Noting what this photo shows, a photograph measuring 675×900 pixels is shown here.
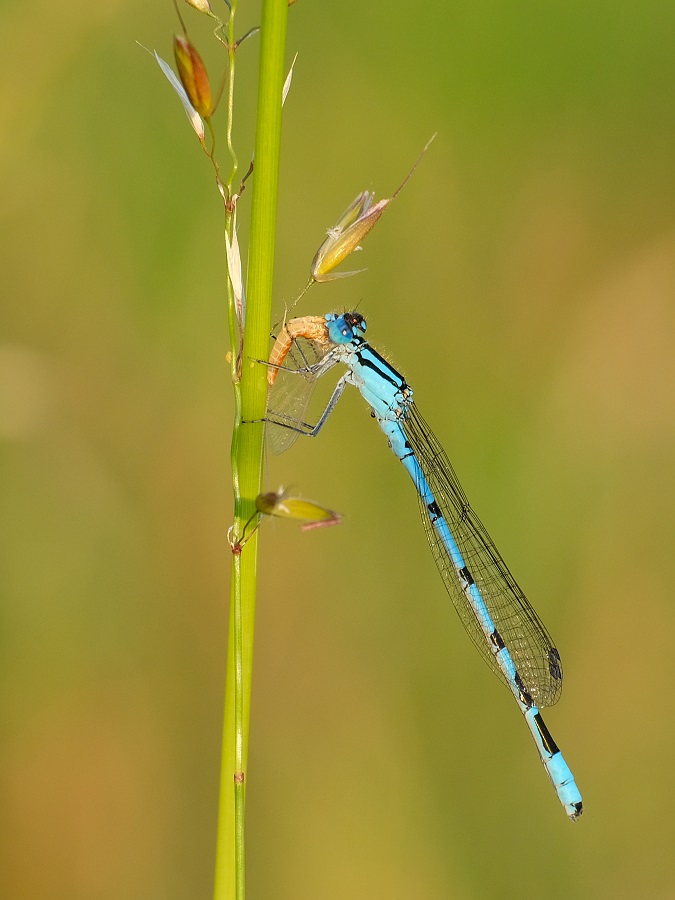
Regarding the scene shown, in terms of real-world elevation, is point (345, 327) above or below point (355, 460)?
below

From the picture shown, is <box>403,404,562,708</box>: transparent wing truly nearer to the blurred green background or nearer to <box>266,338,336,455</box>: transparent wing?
the blurred green background

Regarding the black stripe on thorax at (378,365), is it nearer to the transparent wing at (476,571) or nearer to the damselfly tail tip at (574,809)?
the transparent wing at (476,571)

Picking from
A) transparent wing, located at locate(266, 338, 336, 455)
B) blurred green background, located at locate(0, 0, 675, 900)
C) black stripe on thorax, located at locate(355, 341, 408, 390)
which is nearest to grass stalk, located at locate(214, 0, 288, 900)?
transparent wing, located at locate(266, 338, 336, 455)

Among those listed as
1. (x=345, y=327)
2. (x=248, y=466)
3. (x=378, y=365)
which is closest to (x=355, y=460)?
(x=378, y=365)

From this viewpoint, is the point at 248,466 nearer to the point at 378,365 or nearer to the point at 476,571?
the point at 378,365

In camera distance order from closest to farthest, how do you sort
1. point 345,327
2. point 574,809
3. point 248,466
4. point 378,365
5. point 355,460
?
point 248,466 → point 574,809 → point 345,327 → point 378,365 → point 355,460

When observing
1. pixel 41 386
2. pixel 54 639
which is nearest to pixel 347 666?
pixel 54 639
